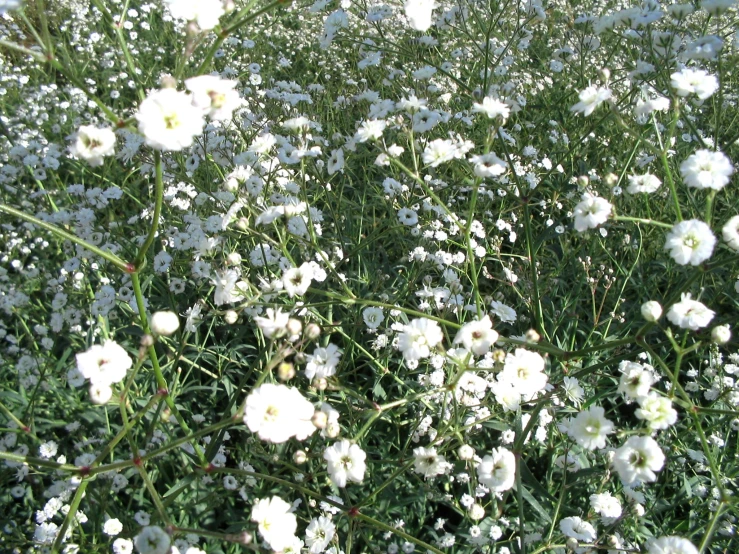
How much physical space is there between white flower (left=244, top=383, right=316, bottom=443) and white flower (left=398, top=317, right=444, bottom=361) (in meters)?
0.46

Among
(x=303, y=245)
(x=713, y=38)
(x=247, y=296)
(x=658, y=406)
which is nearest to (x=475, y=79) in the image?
(x=713, y=38)

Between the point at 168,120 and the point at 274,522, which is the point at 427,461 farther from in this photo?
the point at 168,120

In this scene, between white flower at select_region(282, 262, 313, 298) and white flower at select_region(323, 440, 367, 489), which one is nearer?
white flower at select_region(323, 440, 367, 489)

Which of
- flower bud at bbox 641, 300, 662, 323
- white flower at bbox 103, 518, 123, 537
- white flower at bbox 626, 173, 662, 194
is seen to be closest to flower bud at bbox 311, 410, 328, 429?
flower bud at bbox 641, 300, 662, 323

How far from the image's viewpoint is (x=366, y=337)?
337 cm

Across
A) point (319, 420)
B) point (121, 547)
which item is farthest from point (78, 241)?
point (121, 547)

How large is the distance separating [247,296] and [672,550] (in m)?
1.51

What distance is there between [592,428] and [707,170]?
0.85 meters

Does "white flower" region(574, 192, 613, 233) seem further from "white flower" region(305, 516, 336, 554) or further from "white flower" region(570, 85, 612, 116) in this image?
"white flower" region(305, 516, 336, 554)

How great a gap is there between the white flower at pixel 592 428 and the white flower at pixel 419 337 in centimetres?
47

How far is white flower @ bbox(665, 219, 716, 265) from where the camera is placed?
5.54 ft

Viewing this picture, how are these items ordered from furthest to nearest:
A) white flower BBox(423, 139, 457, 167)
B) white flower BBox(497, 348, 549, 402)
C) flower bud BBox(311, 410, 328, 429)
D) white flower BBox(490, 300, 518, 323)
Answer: white flower BBox(490, 300, 518, 323) → white flower BBox(423, 139, 457, 167) → white flower BBox(497, 348, 549, 402) → flower bud BBox(311, 410, 328, 429)

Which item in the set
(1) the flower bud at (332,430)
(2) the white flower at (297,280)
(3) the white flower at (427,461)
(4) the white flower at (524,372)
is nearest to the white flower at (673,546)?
(4) the white flower at (524,372)

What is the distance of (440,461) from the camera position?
201 cm
